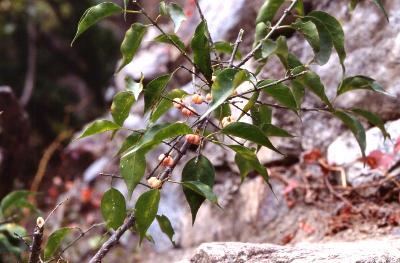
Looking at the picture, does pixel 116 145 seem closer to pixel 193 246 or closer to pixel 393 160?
pixel 193 246

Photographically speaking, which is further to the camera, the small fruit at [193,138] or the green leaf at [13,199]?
the green leaf at [13,199]

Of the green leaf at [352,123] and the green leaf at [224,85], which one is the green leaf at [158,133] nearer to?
the green leaf at [224,85]

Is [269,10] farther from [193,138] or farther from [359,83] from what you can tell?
[193,138]

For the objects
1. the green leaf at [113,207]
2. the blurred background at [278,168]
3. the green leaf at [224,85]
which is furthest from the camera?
the blurred background at [278,168]

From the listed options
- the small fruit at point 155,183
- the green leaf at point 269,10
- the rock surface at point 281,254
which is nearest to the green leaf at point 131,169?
the small fruit at point 155,183

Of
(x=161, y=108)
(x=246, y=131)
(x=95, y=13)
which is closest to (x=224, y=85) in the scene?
(x=246, y=131)

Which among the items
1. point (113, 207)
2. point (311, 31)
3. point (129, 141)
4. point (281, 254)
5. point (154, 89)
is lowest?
point (281, 254)

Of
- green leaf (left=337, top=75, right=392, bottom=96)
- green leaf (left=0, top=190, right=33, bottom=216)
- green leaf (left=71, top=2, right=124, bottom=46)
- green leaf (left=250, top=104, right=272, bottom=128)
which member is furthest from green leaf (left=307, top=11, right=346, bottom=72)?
green leaf (left=0, top=190, right=33, bottom=216)
